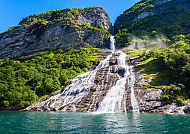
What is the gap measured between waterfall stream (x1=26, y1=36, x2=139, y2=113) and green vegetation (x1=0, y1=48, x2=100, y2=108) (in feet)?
16.4

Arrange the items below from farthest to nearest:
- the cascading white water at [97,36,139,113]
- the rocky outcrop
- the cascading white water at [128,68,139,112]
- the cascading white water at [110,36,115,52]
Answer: the cascading white water at [110,36,115,52], the cascading white water at [97,36,139,113], the cascading white water at [128,68,139,112], the rocky outcrop

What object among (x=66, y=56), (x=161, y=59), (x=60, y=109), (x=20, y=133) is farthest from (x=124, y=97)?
(x=66, y=56)

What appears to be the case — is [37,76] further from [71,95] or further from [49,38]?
[49,38]

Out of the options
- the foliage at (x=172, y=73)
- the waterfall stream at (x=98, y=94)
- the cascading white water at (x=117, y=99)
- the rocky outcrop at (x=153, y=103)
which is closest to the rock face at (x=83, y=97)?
the waterfall stream at (x=98, y=94)

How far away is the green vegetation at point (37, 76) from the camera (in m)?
104

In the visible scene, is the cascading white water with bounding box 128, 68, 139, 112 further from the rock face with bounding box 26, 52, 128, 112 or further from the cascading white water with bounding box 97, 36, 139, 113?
the rock face with bounding box 26, 52, 128, 112

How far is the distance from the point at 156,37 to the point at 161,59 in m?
72.8

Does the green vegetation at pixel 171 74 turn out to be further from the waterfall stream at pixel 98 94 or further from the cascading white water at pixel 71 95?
the cascading white water at pixel 71 95

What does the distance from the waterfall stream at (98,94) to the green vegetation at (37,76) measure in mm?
4984

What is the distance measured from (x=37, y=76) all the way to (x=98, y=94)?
28.6m

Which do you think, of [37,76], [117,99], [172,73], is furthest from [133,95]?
[37,76]

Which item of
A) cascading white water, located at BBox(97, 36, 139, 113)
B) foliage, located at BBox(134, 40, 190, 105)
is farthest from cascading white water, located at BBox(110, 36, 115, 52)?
cascading white water, located at BBox(97, 36, 139, 113)

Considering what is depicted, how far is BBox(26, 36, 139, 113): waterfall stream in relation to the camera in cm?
9369

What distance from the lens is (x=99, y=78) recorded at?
114 meters
